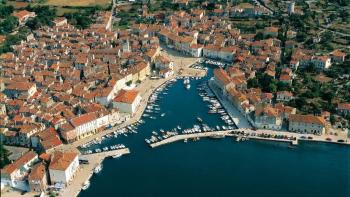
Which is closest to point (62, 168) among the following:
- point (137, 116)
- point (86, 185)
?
point (86, 185)

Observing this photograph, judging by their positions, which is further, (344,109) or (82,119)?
(344,109)

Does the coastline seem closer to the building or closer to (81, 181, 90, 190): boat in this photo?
(81, 181, 90, 190): boat

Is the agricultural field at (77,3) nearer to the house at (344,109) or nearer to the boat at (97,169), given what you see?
the house at (344,109)

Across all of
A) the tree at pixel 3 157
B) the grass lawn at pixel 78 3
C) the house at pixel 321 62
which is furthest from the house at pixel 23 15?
the house at pixel 321 62

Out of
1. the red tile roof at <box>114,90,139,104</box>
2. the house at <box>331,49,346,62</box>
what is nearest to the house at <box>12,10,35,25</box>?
the red tile roof at <box>114,90,139,104</box>

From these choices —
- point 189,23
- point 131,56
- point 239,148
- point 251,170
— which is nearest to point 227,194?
point 251,170

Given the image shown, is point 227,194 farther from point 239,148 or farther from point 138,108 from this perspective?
point 138,108

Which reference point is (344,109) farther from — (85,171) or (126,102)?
(85,171)
